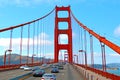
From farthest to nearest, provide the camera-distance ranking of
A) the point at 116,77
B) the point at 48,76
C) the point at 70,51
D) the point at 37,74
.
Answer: the point at 70,51 < the point at 37,74 < the point at 48,76 < the point at 116,77

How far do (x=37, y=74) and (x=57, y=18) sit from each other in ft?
288

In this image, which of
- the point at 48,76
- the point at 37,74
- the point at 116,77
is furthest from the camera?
the point at 37,74

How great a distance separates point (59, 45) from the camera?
13200 cm

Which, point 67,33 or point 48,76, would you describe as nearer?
point 48,76

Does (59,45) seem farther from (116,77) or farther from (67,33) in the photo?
(116,77)

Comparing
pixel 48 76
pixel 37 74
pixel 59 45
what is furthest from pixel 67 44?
pixel 48 76

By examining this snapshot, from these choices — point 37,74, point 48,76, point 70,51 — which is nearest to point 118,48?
point 48,76

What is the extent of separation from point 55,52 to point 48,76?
98.7 m

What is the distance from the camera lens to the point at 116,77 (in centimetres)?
1988

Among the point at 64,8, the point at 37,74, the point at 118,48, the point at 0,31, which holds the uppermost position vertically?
the point at 64,8

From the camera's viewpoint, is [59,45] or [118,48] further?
[59,45]

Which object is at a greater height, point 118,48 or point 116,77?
point 118,48

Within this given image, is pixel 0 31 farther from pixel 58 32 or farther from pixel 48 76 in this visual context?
pixel 58 32

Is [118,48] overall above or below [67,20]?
below
